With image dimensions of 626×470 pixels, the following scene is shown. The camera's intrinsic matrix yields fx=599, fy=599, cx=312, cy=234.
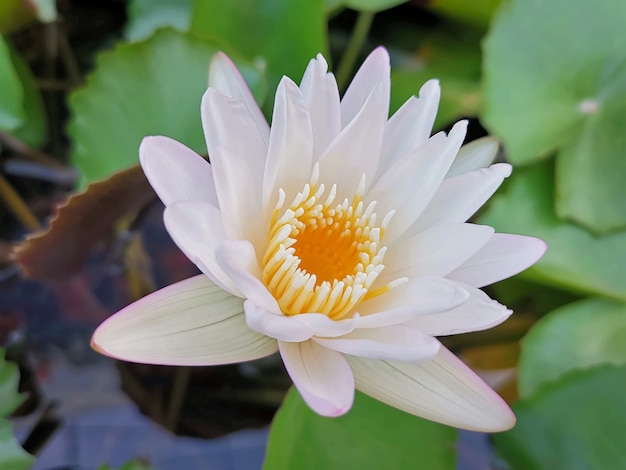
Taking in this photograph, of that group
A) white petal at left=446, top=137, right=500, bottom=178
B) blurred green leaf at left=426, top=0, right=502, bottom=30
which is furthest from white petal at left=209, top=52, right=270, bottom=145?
blurred green leaf at left=426, top=0, right=502, bottom=30

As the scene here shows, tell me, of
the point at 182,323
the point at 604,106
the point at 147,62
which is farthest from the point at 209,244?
the point at 604,106

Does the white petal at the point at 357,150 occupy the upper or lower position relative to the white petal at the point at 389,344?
upper

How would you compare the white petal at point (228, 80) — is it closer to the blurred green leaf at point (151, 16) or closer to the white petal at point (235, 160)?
the white petal at point (235, 160)

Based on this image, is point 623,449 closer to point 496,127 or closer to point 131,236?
point 496,127

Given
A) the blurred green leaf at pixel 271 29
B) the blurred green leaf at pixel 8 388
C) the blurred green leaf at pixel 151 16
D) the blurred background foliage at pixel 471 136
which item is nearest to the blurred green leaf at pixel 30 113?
the blurred background foliage at pixel 471 136

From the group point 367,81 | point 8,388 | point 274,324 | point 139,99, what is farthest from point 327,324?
point 139,99

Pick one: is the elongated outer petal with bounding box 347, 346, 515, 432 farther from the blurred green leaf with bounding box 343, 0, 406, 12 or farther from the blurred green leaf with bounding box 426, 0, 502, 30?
the blurred green leaf with bounding box 426, 0, 502, 30
